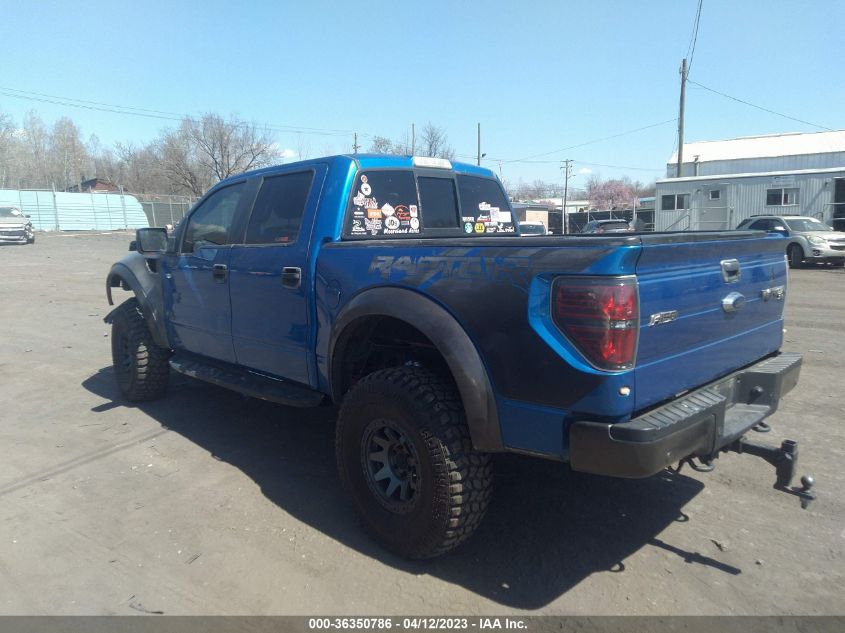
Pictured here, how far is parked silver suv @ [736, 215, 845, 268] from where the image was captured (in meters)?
17.5

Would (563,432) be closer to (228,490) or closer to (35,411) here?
(228,490)

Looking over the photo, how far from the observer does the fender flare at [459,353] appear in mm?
2715

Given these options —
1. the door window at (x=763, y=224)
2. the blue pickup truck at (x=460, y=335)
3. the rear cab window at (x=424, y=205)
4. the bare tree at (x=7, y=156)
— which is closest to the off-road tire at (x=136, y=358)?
the blue pickup truck at (x=460, y=335)

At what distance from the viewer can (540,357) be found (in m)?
2.53

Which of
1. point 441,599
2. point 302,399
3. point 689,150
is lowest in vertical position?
point 441,599

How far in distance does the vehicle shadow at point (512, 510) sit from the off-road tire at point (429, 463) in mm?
192

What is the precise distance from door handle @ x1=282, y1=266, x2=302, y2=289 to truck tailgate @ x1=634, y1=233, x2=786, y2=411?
206 cm

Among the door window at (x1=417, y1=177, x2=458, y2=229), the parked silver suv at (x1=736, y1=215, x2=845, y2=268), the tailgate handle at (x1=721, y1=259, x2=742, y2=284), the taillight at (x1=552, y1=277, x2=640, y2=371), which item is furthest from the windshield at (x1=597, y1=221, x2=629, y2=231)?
the taillight at (x1=552, y1=277, x2=640, y2=371)

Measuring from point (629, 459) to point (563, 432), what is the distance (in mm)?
280

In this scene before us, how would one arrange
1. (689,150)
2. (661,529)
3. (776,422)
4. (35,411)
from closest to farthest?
(661,529) < (776,422) < (35,411) < (689,150)

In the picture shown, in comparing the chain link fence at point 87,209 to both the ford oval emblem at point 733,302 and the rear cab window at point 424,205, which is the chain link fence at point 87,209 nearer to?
the rear cab window at point 424,205

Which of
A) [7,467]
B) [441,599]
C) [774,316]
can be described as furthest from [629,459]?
[7,467]

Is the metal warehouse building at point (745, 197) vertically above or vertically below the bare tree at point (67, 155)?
below

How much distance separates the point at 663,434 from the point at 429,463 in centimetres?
103
